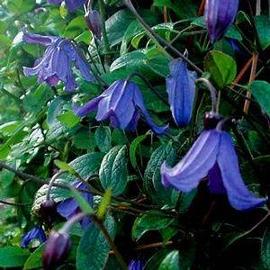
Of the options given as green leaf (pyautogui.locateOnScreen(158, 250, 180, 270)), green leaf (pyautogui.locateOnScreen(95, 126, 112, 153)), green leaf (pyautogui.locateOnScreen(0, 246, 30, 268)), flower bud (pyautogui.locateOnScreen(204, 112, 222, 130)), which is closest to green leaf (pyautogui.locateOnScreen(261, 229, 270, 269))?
green leaf (pyautogui.locateOnScreen(158, 250, 180, 270))

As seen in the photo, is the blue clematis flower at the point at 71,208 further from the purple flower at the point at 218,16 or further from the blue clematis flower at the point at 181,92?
the purple flower at the point at 218,16

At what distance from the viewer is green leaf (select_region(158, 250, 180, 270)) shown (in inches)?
33.1

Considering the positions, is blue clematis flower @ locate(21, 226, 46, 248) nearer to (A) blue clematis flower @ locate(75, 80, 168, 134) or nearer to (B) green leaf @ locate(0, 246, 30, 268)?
(B) green leaf @ locate(0, 246, 30, 268)

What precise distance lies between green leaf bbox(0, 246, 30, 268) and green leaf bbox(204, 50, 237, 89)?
Result: 54cm

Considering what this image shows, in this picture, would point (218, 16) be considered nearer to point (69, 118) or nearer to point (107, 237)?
point (107, 237)

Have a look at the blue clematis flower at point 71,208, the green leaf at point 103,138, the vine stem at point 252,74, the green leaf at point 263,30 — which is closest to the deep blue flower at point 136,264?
the blue clematis flower at point 71,208

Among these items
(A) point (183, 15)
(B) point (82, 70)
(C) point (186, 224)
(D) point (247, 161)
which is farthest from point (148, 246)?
(A) point (183, 15)

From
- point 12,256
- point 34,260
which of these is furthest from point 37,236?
point 34,260

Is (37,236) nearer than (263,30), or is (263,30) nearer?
(263,30)

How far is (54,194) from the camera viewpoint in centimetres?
99

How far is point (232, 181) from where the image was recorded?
67 cm

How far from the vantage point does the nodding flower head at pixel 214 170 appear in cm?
66

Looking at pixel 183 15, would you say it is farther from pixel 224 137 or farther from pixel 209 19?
pixel 224 137

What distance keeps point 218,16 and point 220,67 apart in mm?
82
